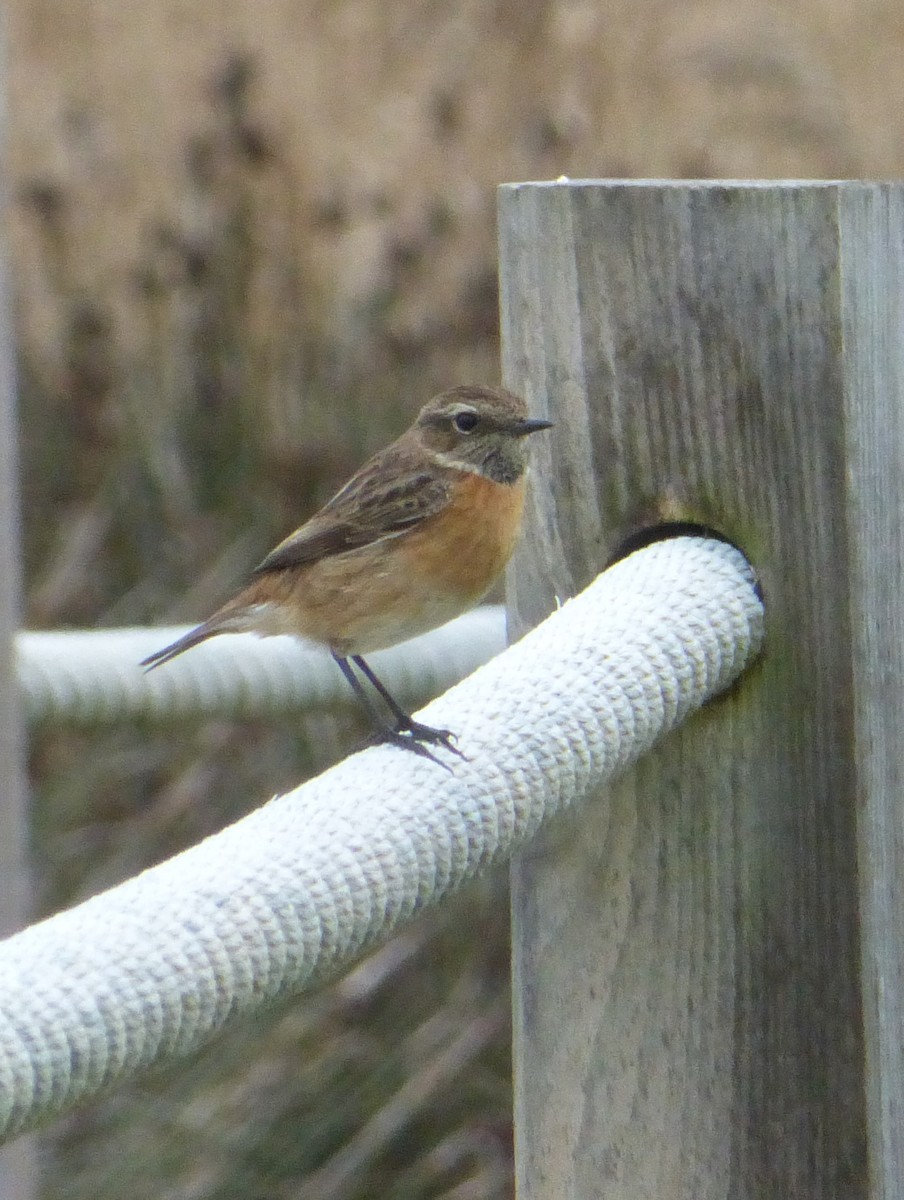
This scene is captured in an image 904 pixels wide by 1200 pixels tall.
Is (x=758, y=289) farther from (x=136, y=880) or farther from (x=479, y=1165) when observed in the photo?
(x=479, y=1165)

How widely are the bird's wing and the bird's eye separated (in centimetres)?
9

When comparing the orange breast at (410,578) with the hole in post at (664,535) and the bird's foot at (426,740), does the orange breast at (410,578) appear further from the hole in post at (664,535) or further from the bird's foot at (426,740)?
the hole in post at (664,535)

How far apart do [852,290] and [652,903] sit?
0.56 metres

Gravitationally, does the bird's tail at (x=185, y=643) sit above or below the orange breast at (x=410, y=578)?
below

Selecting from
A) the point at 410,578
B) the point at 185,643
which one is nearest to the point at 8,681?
the point at 185,643

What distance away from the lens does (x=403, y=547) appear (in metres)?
3.06

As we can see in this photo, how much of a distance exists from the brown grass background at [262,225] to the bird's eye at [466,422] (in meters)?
2.17

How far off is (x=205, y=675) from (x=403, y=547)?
89 cm

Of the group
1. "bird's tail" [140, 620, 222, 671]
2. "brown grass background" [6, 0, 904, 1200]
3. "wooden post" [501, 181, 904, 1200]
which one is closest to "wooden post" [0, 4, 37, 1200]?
"bird's tail" [140, 620, 222, 671]

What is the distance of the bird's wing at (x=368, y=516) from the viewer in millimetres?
3148

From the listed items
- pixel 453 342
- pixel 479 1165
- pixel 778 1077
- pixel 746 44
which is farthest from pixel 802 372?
pixel 746 44

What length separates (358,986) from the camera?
4.99 meters

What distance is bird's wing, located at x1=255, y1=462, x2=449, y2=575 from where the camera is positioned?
3.15 m

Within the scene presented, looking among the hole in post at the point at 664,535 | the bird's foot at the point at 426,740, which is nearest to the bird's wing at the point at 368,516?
the bird's foot at the point at 426,740
